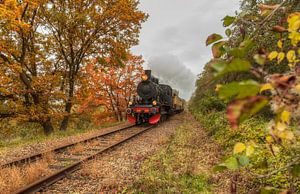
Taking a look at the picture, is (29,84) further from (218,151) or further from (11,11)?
(218,151)

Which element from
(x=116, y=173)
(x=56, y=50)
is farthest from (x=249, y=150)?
(x=56, y=50)

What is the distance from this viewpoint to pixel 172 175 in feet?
18.1

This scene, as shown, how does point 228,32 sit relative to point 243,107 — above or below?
above

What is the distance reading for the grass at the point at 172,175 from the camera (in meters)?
4.82

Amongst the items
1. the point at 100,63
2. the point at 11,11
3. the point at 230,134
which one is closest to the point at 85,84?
the point at 100,63

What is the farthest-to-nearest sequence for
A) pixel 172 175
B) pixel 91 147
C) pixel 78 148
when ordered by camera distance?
pixel 91 147, pixel 78 148, pixel 172 175

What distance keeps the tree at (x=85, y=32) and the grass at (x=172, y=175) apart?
34.8ft

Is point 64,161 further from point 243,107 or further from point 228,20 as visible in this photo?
point 243,107

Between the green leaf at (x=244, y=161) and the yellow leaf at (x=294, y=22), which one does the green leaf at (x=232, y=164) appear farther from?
the yellow leaf at (x=294, y=22)

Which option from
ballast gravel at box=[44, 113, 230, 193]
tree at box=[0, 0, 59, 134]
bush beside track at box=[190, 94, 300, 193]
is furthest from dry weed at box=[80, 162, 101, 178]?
tree at box=[0, 0, 59, 134]

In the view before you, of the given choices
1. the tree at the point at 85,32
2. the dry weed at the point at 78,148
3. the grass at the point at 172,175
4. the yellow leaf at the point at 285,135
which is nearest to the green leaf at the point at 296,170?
the yellow leaf at the point at 285,135

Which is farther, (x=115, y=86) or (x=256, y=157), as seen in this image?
(x=115, y=86)

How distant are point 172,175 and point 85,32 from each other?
13.2m

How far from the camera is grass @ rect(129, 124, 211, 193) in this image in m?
4.82
